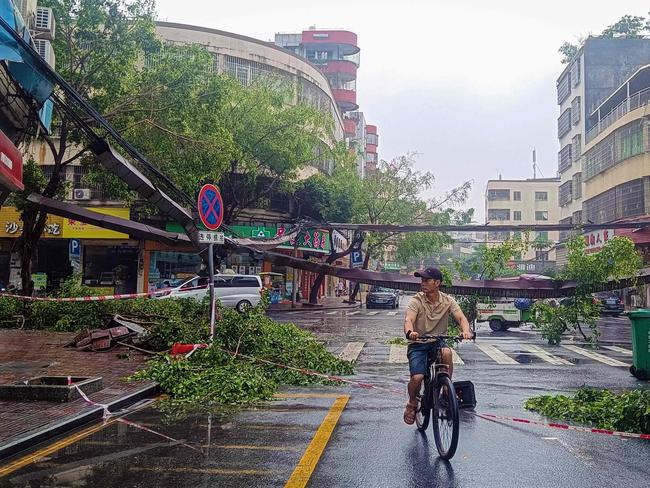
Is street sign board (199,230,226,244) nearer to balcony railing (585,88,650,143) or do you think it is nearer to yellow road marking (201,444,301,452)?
yellow road marking (201,444,301,452)

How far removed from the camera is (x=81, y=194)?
3353 centimetres

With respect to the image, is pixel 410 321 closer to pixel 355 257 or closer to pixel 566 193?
pixel 355 257

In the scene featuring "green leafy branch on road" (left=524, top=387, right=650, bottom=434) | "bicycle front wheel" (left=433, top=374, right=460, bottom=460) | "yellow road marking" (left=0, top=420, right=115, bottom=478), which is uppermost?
"bicycle front wheel" (left=433, top=374, right=460, bottom=460)

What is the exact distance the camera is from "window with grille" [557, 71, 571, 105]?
51.2 metres

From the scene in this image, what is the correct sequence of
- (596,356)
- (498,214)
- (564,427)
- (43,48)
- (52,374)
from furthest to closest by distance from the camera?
Answer: (498,214), (596,356), (43,48), (52,374), (564,427)

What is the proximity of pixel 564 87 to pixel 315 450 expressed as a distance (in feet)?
178

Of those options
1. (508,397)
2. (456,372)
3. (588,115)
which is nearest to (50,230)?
(456,372)

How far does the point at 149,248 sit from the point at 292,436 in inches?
1219

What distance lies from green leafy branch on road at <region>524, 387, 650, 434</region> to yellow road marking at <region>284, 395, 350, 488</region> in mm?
2503

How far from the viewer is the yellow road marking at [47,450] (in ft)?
16.8

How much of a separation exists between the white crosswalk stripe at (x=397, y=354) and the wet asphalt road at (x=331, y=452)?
12.9 ft

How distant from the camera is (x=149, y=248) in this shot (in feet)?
116

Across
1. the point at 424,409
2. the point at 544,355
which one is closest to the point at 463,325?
the point at 424,409

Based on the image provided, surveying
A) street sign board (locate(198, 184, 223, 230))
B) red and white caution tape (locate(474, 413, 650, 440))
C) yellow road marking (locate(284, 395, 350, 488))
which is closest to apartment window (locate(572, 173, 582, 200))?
street sign board (locate(198, 184, 223, 230))
